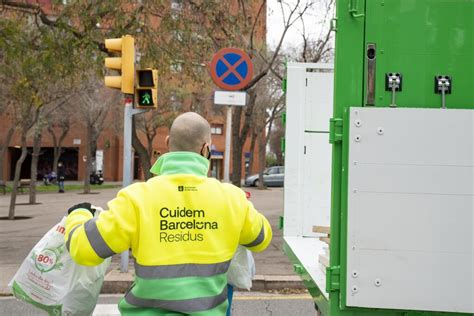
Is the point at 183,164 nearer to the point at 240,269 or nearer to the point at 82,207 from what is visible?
the point at 82,207

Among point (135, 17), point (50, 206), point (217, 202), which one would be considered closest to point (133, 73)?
point (135, 17)

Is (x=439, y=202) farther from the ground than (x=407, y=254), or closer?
farther from the ground

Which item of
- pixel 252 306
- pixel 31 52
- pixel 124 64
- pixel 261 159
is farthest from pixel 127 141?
pixel 261 159

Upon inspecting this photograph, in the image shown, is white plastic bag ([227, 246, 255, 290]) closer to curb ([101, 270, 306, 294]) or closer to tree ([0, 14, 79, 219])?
curb ([101, 270, 306, 294])

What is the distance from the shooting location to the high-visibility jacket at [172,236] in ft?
6.29

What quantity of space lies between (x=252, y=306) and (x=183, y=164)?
4.35m

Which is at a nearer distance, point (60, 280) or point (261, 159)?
point (60, 280)

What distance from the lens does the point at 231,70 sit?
6.77m

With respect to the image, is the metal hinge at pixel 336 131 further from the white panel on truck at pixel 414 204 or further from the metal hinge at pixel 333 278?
the metal hinge at pixel 333 278

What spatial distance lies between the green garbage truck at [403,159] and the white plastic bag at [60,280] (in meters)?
1.18

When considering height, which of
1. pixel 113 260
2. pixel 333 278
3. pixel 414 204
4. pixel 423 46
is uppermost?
pixel 423 46

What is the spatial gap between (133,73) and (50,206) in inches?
611

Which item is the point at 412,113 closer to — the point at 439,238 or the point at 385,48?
the point at 385,48

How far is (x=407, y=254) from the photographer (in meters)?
1.98
